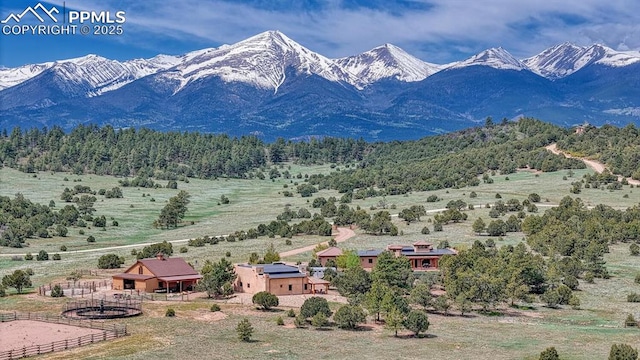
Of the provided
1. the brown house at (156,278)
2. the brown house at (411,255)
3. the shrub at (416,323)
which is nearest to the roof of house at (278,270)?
the brown house at (156,278)

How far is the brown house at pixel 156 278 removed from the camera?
79.7 meters

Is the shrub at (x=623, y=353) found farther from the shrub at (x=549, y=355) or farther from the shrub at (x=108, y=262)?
the shrub at (x=108, y=262)

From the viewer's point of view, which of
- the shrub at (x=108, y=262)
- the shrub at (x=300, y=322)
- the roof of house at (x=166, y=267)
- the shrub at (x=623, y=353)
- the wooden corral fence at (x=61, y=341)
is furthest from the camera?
the shrub at (x=108, y=262)

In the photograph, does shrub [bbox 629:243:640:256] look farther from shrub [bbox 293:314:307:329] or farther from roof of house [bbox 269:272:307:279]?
shrub [bbox 293:314:307:329]

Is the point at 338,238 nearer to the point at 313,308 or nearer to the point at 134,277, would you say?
the point at 134,277

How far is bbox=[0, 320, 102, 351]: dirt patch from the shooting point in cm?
5562

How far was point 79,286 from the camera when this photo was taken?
79.9 m

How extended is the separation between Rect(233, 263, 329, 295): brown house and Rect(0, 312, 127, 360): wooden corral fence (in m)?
18.6

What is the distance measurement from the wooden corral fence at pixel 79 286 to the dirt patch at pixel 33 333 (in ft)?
47.1

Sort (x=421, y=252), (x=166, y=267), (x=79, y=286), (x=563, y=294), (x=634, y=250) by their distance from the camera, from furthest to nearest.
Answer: (x=634, y=250)
(x=421, y=252)
(x=166, y=267)
(x=79, y=286)
(x=563, y=294)

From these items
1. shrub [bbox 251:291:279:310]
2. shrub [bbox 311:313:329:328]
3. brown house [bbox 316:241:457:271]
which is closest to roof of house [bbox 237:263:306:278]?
shrub [bbox 251:291:279:310]

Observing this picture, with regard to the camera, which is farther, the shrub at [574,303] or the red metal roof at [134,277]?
the red metal roof at [134,277]

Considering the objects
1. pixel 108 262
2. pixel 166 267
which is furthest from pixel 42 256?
pixel 166 267

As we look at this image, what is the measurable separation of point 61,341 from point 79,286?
2496 cm
